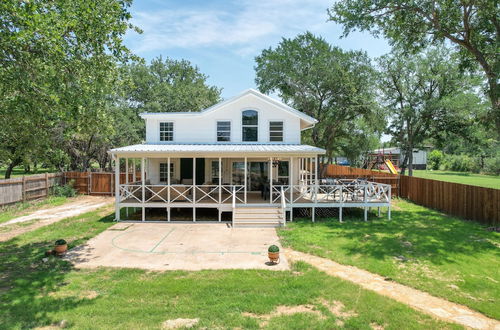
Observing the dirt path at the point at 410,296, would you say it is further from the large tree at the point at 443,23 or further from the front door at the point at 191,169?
the large tree at the point at 443,23

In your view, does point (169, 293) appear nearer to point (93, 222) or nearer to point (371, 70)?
point (93, 222)

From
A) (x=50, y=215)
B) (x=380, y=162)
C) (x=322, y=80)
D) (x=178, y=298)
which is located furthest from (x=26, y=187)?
(x=380, y=162)

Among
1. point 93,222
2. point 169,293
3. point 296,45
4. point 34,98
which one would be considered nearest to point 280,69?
point 296,45

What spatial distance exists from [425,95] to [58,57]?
3057cm

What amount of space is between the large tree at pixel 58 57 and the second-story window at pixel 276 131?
9.94 meters

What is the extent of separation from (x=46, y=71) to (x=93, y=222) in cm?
848

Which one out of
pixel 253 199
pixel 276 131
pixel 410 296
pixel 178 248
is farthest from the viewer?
pixel 276 131

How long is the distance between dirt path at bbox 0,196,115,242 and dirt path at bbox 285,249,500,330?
11.9 meters

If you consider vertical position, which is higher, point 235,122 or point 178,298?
point 235,122

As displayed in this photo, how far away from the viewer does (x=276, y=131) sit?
18500 mm

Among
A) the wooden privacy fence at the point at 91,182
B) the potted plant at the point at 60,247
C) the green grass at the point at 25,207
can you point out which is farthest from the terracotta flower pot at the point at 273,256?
the wooden privacy fence at the point at 91,182

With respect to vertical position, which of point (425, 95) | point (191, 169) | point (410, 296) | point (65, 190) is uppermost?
point (425, 95)

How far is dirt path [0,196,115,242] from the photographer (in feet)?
42.5

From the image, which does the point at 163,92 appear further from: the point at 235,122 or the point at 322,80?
the point at 235,122
